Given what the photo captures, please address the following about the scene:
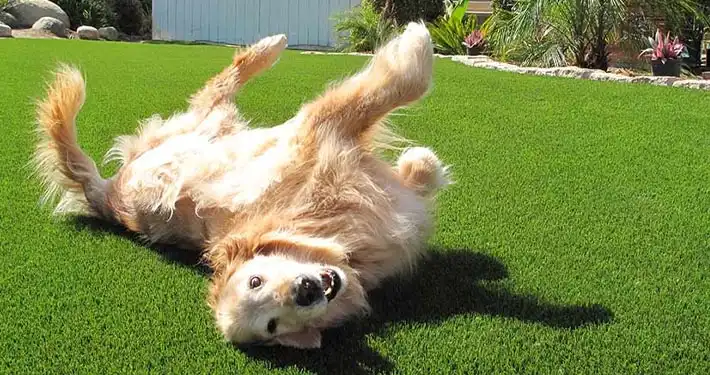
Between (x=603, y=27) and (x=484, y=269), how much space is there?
8.99 meters

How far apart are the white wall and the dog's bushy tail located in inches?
A: 686

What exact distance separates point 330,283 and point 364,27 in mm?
15044

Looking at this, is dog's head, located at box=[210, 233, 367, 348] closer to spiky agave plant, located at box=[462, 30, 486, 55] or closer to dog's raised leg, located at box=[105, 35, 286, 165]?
dog's raised leg, located at box=[105, 35, 286, 165]

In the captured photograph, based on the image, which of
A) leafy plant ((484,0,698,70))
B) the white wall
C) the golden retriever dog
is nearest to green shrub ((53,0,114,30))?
the white wall

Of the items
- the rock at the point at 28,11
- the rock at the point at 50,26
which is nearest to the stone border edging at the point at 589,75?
the rock at the point at 50,26

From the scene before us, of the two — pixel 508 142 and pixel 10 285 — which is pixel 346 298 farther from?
pixel 508 142

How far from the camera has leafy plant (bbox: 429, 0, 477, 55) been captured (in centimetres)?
1511

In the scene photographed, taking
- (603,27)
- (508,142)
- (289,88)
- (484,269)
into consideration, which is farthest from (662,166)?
(603,27)

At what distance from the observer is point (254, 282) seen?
2.56 m

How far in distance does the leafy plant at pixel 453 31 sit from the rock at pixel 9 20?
12.5m

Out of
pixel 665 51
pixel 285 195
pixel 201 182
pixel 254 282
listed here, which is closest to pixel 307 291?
pixel 254 282

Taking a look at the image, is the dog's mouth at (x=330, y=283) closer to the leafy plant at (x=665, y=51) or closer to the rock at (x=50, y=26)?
the leafy plant at (x=665, y=51)

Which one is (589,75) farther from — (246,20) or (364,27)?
(246,20)

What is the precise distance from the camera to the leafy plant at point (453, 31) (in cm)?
1511
